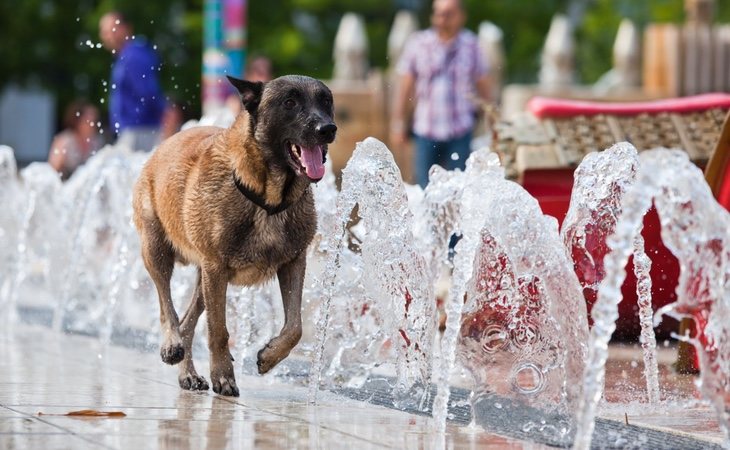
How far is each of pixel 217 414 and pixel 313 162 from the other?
3.92ft

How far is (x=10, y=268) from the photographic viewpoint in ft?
38.8

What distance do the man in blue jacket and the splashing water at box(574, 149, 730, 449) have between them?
379 inches

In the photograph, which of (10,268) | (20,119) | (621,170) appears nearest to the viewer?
(621,170)

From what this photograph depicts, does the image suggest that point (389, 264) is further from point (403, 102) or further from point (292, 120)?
point (403, 102)

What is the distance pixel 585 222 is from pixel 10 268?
A: 16.9ft

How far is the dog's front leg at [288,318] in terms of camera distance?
6.96 meters

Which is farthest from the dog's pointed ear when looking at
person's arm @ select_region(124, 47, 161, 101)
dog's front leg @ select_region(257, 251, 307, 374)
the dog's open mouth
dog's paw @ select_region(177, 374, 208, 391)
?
person's arm @ select_region(124, 47, 161, 101)

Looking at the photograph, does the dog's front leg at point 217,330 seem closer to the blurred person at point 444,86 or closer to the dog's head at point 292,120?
the dog's head at point 292,120

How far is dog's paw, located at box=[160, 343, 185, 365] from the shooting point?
7328 millimetres

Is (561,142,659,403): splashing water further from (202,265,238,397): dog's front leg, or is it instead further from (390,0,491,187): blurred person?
(390,0,491,187): blurred person

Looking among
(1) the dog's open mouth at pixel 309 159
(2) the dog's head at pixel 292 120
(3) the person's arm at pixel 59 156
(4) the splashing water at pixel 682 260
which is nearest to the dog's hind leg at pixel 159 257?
(2) the dog's head at pixel 292 120

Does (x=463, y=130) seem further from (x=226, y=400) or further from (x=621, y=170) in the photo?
(x=226, y=400)

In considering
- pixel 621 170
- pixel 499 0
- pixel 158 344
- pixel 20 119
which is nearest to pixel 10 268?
pixel 158 344

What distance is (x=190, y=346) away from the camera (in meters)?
7.69
